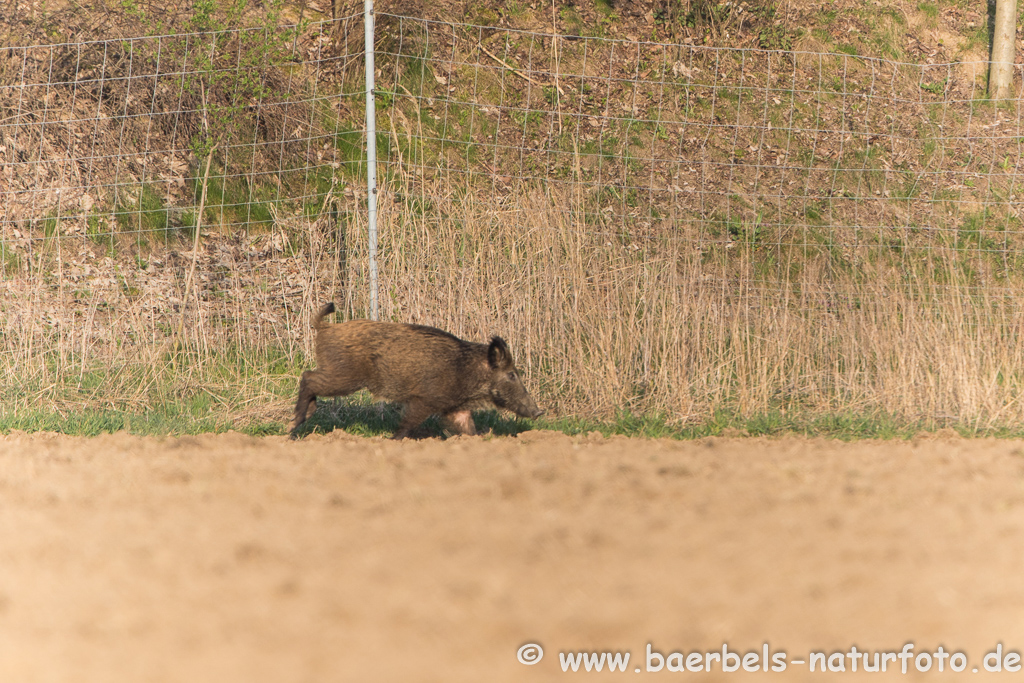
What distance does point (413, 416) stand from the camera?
5883mm

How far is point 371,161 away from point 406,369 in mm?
1805

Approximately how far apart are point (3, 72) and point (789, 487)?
8880 millimetres

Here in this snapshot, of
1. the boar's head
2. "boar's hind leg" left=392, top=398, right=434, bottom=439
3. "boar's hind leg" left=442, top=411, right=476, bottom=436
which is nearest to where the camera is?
"boar's hind leg" left=392, top=398, right=434, bottom=439

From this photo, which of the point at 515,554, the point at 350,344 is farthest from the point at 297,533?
the point at 350,344

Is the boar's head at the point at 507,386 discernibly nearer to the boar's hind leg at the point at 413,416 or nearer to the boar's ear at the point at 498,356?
the boar's ear at the point at 498,356

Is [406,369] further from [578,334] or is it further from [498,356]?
[578,334]

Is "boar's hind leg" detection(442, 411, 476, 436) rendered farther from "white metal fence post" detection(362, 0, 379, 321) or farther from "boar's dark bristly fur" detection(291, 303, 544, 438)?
"white metal fence post" detection(362, 0, 379, 321)

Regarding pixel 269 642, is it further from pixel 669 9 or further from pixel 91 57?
pixel 669 9

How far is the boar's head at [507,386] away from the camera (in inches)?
237

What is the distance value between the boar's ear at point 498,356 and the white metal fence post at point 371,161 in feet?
4.04

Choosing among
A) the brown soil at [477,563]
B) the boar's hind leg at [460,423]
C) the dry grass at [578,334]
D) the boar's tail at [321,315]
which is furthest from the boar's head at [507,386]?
the brown soil at [477,563]

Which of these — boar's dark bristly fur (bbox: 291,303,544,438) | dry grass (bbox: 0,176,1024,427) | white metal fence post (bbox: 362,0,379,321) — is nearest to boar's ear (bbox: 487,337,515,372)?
boar's dark bristly fur (bbox: 291,303,544,438)

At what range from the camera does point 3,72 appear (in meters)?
9.21

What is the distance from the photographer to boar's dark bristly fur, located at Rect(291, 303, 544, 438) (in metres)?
5.73
